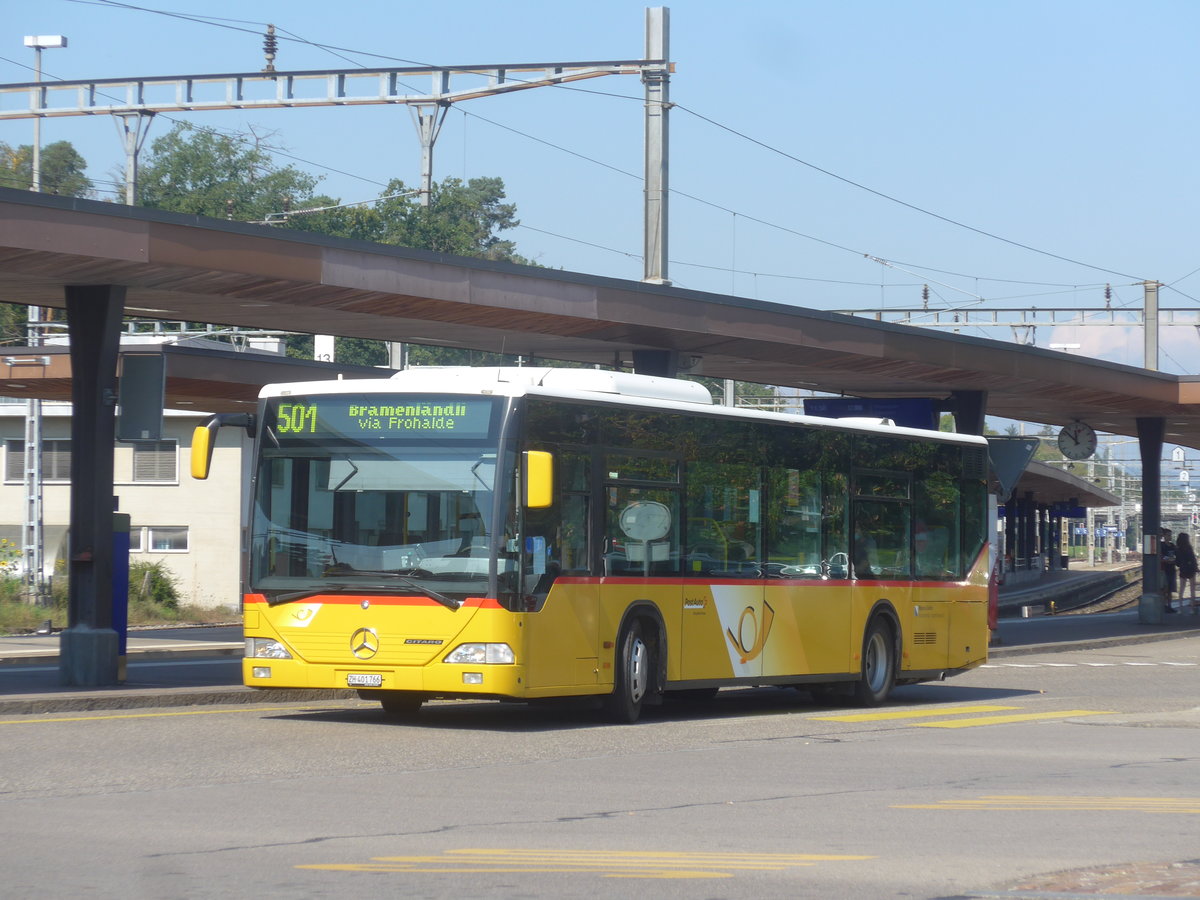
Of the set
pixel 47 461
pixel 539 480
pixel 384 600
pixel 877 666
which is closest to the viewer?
pixel 539 480

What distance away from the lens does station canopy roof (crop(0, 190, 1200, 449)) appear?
16.5 metres

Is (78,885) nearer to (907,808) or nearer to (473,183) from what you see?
(907,808)

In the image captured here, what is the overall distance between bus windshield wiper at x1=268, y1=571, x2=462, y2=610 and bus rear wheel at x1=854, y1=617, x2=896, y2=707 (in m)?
6.17

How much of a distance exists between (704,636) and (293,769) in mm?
5663

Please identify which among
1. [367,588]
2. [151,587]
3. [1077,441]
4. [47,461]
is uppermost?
[1077,441]

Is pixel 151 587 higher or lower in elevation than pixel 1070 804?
higher

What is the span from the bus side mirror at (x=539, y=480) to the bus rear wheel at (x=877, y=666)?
6091 mm

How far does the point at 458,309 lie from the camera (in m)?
20.7

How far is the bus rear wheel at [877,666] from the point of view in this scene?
19.1 m

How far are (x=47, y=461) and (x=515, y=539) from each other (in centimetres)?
3539

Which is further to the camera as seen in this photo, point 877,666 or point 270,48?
→ point 270,48

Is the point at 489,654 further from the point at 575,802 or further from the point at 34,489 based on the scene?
the point at 34,489

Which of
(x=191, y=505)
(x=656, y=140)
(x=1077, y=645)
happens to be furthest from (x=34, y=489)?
(x=1077, y=645)

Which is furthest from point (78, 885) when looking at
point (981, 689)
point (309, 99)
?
point (309, 99)
